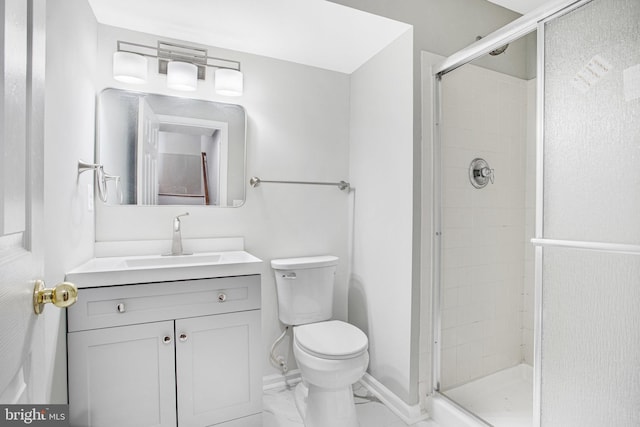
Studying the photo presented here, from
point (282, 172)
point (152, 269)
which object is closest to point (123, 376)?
point (152, 269)

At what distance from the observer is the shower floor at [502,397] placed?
1.78 metres

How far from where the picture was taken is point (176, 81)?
184 cm

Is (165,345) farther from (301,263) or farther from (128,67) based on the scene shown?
(128,67)

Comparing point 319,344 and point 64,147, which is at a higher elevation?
point 64,147

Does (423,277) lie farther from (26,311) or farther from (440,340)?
(26,311)

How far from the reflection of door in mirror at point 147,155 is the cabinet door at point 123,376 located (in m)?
0.75

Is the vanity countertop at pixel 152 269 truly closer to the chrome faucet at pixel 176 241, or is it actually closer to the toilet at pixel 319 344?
the chrome faucet at pixel 176 241

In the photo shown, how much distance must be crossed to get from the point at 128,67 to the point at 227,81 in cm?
50

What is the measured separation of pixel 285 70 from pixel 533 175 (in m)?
1.82

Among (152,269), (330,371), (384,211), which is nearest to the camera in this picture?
(152,269)

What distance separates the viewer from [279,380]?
212cm

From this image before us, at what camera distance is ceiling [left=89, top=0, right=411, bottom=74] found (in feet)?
5.38

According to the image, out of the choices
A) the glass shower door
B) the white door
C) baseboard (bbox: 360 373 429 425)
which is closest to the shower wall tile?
baseboard (bbox: 360 373 429 425)

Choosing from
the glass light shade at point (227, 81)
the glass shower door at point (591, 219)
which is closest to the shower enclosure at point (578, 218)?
the glass shower door at point (591, 219)
